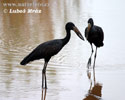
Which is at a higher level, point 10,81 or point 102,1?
point 102,1

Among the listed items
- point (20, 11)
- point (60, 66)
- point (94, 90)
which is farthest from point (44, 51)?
point (20, 11)

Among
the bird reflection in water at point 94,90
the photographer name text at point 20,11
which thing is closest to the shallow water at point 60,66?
the bird reflection in water at point 94,90

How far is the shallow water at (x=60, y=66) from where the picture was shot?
348 inches

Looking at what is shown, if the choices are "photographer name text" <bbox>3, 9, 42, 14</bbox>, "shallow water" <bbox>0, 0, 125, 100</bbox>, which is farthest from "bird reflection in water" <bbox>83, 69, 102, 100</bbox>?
"photographer name text" <bbox>3, 9, 42, 14</bbox>

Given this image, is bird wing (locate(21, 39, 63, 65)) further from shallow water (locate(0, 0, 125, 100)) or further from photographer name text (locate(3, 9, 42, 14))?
photographer name text (locate(3, 9, 42, 14))

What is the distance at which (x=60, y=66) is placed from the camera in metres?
11.0

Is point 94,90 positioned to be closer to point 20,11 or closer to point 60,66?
point 60,66

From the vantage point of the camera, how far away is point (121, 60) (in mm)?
12086

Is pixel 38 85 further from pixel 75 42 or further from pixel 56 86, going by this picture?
pixel 75 42

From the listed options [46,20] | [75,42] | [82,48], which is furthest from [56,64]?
[46,20]

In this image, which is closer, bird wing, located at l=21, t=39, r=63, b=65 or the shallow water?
the shallow water

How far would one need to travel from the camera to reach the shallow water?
8.85m

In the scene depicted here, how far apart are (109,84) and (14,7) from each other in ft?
56.5

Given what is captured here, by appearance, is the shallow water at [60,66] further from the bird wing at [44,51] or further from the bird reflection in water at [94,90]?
the bird wing at [44,51]
